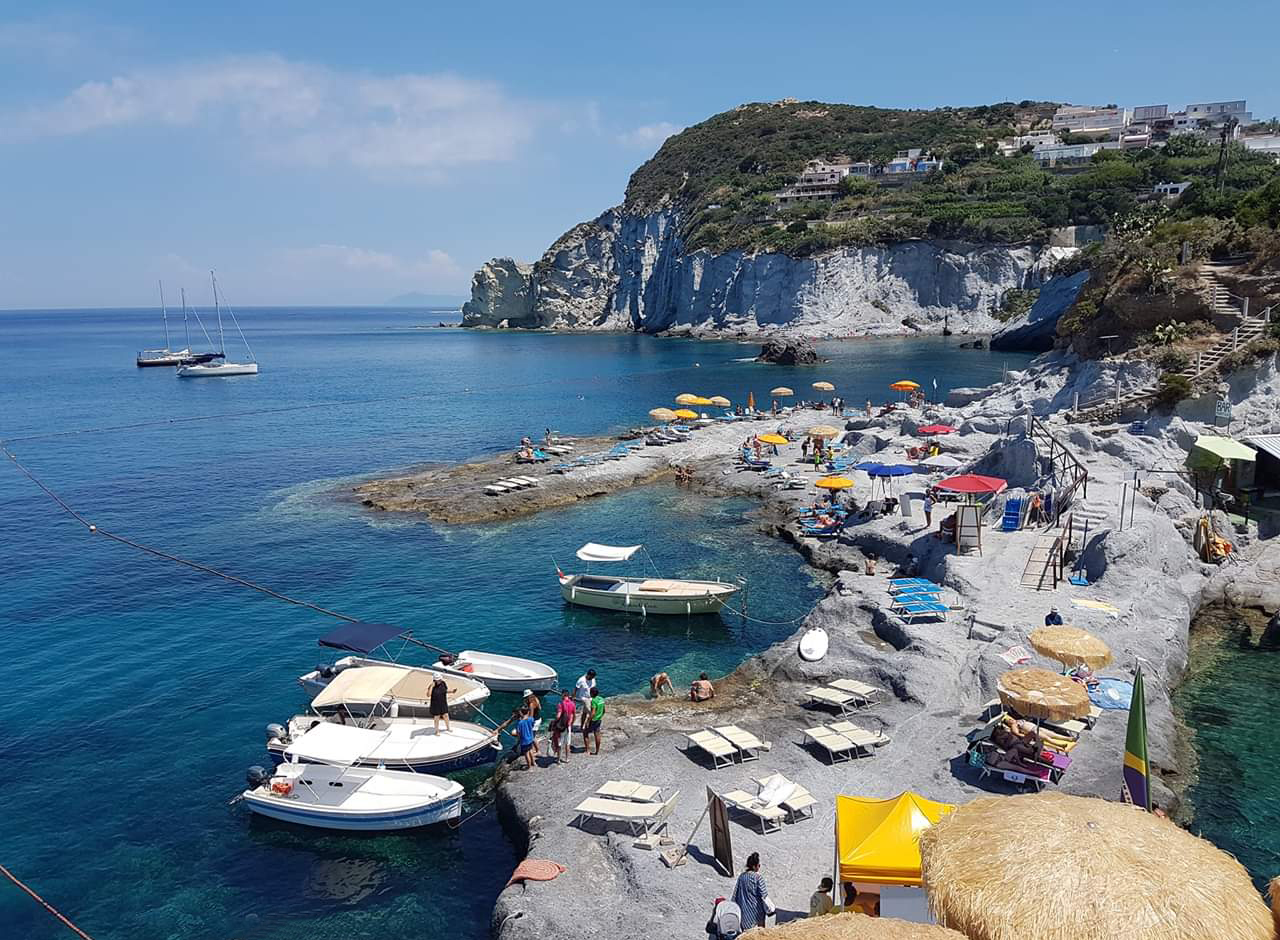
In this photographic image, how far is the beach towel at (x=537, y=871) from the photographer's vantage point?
1388 cm

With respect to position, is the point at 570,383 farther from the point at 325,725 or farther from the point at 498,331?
the point at 498,331

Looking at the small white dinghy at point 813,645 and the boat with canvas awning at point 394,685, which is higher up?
the small white dinghy at point 813,645

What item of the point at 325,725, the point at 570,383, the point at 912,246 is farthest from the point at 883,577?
the point at 912,246

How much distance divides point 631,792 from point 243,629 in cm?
1853

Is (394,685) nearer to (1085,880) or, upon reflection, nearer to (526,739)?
(526,739)

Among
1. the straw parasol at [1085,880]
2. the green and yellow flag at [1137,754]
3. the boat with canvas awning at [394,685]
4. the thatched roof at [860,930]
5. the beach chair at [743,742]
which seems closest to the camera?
the straw parasol at [1085,880]

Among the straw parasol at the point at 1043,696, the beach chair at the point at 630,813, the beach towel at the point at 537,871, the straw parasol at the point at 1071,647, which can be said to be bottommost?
the beach towel at the point at 537,871

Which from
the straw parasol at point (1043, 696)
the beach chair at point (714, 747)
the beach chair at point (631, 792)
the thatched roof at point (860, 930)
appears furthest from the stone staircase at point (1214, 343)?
the thatched roof at point (860, 930)

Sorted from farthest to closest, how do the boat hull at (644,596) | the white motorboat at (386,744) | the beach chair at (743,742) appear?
the boat hull at (644,596) < the white motorboat at (386,744) < the beach chair at (743,742)

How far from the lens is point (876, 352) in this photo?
104 metres

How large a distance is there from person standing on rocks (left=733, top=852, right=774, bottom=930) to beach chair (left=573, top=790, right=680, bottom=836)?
315 cm

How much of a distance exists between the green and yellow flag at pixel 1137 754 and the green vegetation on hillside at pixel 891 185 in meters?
75.3

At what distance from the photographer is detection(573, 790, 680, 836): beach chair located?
591 inches

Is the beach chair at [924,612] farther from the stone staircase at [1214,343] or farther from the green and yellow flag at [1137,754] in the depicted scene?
the stone staircase at [1214,343]
